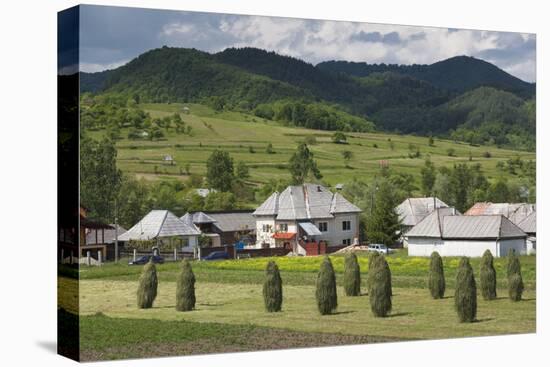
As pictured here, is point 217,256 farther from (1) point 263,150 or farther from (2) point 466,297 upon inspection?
(2) point 466,297

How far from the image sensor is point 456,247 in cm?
2386

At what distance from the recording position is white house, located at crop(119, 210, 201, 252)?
20656 millimetres

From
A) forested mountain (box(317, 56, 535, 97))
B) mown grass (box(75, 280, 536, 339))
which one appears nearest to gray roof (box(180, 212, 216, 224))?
mown grass (box(75, 280, 536, 339))

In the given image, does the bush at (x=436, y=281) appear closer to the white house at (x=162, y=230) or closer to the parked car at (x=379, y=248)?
the parked car at (x=379, y=248)

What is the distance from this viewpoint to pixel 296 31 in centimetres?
2256

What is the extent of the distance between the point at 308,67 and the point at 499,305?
6594mm

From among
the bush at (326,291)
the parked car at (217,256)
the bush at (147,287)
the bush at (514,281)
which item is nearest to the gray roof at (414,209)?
the bush at (514,281)

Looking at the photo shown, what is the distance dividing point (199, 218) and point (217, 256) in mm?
843

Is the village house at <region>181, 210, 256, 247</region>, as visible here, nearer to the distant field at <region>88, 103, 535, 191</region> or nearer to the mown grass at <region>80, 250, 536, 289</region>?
the mown grass at <region>80, 250, 536, 289</region>

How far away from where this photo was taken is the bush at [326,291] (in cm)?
2181

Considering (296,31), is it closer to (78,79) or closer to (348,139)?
(348,139)

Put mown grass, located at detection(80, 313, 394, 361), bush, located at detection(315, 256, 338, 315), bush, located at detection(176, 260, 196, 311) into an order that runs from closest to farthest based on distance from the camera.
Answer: mown grass, located at detection(80, 313, 394, 361) → bush, located at detection(176, 260, 196, 311) → bush, located at detection(315, 256, 338, 315)

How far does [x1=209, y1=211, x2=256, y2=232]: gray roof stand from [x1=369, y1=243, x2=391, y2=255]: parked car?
2789 mm

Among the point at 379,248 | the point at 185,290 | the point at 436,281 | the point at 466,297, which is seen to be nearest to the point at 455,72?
the point at 379,248
